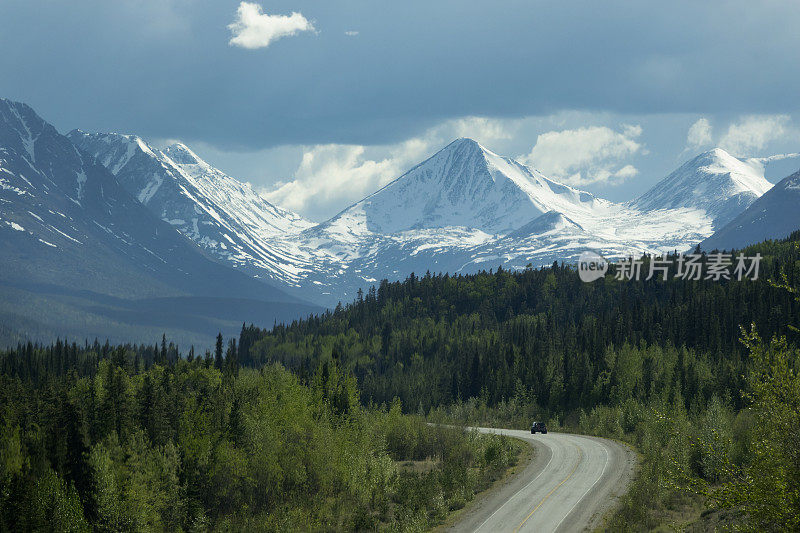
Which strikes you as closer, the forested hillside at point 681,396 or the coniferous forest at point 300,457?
the forested hillside at point 681,396

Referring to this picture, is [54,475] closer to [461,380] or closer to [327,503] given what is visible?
[327,503]

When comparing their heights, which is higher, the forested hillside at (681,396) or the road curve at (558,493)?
the forested hillside at (681,396)

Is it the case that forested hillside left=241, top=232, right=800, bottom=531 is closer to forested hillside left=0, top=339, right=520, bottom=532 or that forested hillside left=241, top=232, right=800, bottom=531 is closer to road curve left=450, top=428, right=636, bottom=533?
road curve left=450, top=428, right=636, bottom=533

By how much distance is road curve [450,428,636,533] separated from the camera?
5222 cm

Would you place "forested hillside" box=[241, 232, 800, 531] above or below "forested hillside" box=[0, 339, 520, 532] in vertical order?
above

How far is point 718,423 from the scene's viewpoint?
218 ft

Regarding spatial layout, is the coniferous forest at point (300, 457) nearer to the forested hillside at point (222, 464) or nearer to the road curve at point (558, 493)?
the forested hillside at point (222, 464)

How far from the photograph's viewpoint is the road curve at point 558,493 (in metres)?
52.2

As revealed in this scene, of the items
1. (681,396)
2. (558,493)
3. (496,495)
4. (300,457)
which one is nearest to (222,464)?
(300,457)

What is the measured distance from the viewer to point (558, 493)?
59781 mm

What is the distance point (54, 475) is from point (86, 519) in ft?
16.0

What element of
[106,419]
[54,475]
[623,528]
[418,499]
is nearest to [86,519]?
[54,475]

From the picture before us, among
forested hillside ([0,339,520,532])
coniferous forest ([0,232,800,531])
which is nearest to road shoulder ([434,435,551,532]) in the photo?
forested hillside ([0,339,520,532])

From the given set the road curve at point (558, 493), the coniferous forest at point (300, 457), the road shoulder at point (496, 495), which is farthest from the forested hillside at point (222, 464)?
the road curve at point (558, 493)
